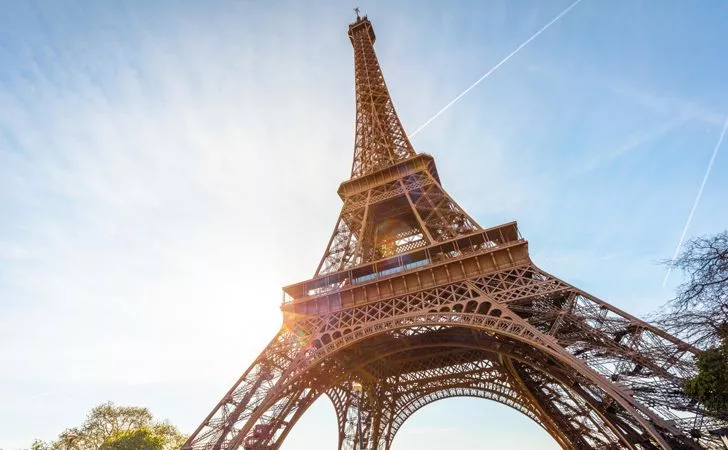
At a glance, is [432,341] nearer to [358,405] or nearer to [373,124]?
[358,405]

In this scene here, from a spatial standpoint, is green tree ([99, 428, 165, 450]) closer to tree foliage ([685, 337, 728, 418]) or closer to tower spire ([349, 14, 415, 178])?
→ tower spire ([349, 14, 415, 178])

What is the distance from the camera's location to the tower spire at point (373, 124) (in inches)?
997

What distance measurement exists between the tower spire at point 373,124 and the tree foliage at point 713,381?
18749 mm

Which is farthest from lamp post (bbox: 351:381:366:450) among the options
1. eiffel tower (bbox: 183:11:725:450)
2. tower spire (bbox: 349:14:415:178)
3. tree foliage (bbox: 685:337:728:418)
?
tree foliage (bbox: 685:337:728:418)

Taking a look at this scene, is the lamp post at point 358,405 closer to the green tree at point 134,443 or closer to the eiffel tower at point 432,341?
the eiffel tower at point 432,341

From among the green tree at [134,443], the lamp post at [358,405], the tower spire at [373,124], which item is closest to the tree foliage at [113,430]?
the green tree at [134,443]

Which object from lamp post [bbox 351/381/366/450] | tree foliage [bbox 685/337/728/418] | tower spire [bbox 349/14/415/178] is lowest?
tree foliage [bbox 685/337/728/418]

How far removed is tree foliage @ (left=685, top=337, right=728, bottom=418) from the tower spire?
18749 mm

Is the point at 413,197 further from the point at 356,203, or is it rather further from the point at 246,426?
the point at 246,426

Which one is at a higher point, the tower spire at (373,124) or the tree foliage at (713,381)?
the tower spire at (373,124)

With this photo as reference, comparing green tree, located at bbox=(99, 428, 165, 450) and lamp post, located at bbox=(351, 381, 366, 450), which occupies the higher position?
lamp post, located at bbox=(351, 381, 366, 450)

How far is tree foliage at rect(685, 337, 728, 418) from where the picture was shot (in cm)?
696

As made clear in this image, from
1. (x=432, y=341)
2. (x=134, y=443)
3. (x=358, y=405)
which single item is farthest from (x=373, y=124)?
(x=134, y=443)

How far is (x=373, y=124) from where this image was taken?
27312 millimetres
